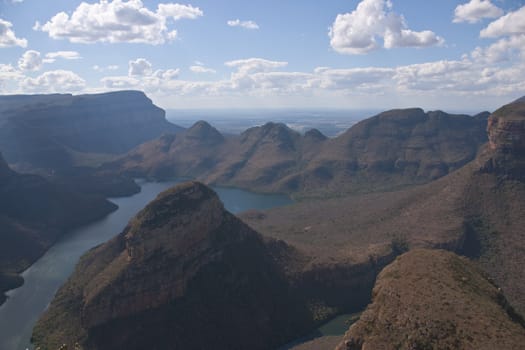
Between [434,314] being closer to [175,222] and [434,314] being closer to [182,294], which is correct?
[182,294]

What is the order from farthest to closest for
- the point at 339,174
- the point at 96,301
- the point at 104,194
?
the point at 339,174 < the point at 104,194 < the point at 96,301

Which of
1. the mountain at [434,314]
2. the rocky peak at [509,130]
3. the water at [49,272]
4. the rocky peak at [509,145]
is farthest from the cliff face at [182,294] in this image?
the rocky peak at [509,130]

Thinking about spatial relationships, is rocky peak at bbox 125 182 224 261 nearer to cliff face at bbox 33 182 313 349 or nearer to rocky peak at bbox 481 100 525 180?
cliff face at bbox 33 182 313 349

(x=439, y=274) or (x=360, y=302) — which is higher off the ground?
(x=439, y=274)

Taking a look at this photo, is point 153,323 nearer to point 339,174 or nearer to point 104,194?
point 104,194

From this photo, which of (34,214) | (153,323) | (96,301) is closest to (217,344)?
(153,323)

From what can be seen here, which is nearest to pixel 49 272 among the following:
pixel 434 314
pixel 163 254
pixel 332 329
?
pixel 163 254
